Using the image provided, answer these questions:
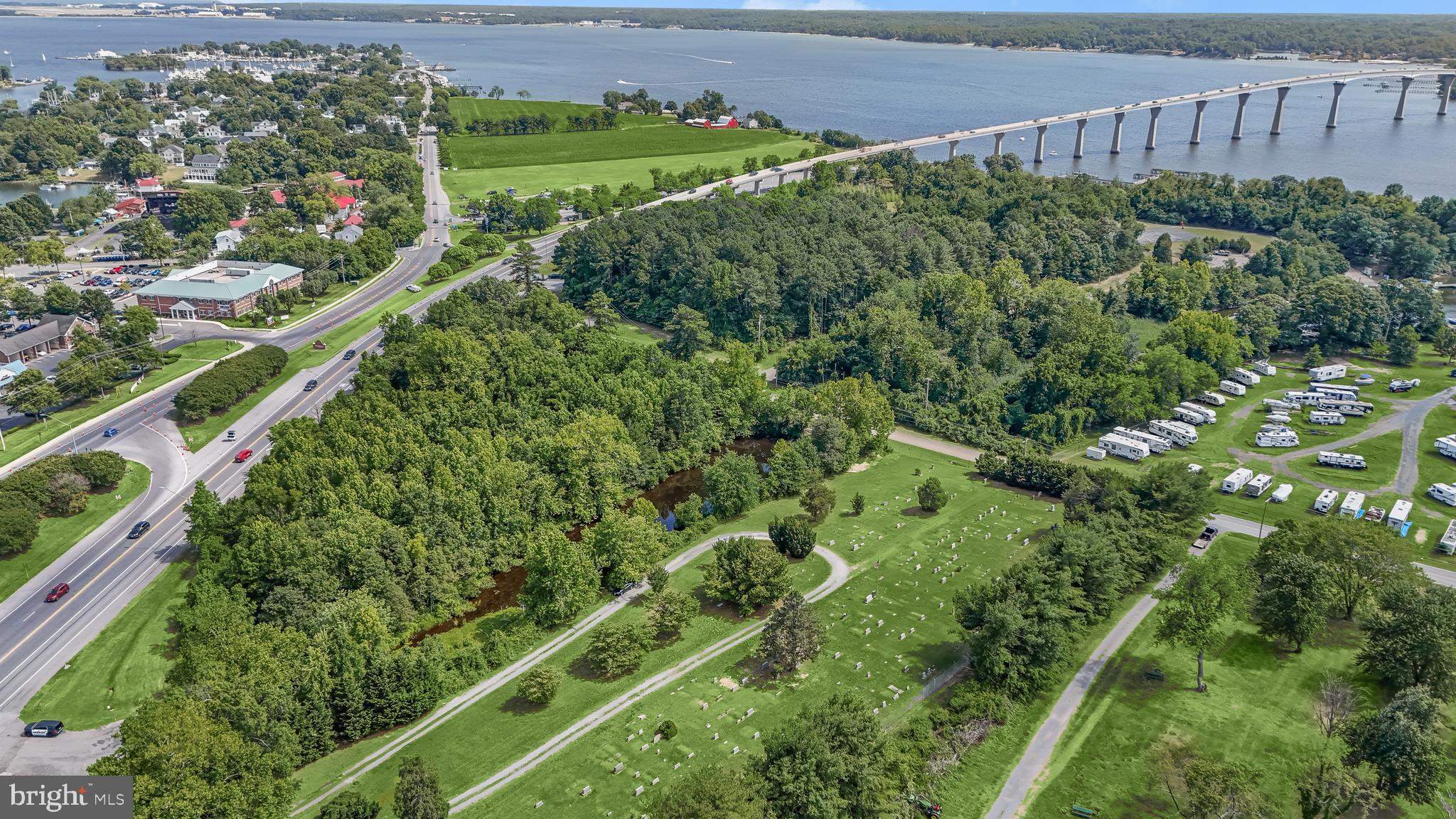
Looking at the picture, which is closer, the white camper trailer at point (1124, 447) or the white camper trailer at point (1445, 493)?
the white camper trailer at point (1445, 493)

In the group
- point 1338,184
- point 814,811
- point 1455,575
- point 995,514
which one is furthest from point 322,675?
point 1338,184

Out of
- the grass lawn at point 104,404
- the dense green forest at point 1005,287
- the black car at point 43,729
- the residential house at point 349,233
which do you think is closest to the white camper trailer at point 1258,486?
the dense green forest at point 1005,287

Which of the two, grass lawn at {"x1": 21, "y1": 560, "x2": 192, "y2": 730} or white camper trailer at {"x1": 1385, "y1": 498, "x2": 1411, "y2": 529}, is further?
white camper trailer at {"x1": 1385, "y1": 498, "x2": 1411, "y2": 529}

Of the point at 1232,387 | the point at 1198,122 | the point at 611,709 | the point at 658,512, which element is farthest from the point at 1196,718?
the point at 1198,122

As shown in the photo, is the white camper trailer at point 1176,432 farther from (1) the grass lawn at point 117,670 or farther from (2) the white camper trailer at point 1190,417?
(1) the grass lawn at point 117,670

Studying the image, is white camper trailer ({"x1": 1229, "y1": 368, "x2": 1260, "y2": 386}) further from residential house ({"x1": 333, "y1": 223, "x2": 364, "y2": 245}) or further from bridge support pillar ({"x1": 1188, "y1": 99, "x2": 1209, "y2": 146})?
bridge support pillar ({"x1": 1188, "y1": 99, "x2": 1209, "y2": 146})

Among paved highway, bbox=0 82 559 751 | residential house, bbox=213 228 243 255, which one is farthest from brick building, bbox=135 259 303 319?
residential house, bbox=213 228 243 255

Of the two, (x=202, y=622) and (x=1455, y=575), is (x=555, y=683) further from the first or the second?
(x=1455, y=575)
